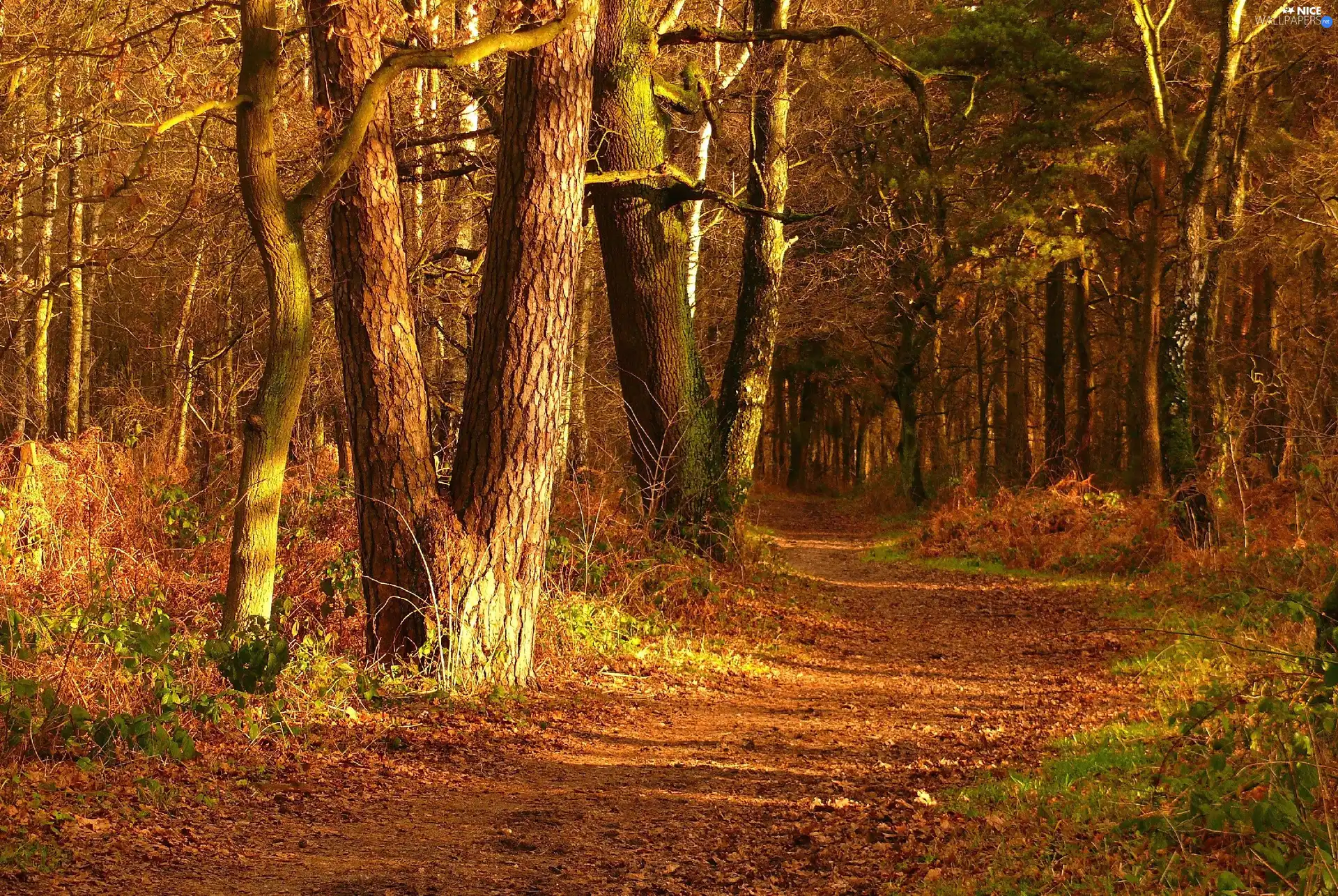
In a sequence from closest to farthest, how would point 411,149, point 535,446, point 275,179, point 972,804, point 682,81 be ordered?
point 972,804, point 275,179, point 535,446, point 411,149, point 682,81

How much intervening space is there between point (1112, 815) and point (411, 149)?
9.97 m

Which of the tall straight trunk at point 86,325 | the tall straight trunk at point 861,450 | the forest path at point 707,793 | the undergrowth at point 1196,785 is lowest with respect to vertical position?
the forest path at point 707,793

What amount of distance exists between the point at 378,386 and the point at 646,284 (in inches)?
201

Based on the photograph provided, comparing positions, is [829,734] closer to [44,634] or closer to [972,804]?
[972,804]

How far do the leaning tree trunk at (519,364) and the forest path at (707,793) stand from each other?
1078 millimetres

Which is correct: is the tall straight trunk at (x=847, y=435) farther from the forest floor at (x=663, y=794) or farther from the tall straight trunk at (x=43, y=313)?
the forest floor at (x=663, y=794)

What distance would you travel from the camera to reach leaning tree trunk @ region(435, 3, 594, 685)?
7.67 meters

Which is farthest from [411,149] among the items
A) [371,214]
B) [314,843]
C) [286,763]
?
[314,843]

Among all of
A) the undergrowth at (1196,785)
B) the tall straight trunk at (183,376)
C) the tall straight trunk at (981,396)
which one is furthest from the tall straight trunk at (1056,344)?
the tall straight trunk at (183,376)

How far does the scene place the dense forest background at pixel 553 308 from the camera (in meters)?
7.22

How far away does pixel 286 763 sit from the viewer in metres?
6.00

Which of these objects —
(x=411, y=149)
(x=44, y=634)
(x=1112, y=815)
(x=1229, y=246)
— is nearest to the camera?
(x=1112, y=815)

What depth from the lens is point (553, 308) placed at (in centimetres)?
796

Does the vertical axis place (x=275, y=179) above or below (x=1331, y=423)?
above
